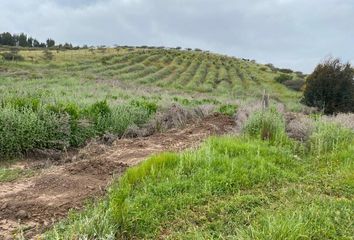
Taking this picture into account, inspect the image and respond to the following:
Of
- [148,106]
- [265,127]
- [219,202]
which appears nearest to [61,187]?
[219,202]

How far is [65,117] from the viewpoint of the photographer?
8562mm

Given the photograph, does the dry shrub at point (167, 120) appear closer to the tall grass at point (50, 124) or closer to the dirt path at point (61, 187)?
the tall grass at point (50, 124)

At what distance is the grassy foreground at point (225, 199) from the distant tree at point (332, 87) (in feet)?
47.5

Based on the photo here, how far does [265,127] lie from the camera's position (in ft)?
27.7

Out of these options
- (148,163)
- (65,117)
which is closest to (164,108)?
(65,117)

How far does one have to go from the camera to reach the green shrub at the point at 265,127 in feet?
27.0

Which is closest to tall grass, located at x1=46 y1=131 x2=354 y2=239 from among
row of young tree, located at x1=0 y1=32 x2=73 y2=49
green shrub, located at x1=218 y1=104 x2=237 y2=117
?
green shrub, located at x1=218 y1=104 x2=237 y2=117

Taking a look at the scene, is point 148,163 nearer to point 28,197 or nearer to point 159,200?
point 159,200

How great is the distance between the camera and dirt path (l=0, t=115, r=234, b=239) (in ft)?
14.7

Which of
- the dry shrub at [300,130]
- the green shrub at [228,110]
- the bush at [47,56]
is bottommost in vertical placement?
the green shrub at [228,110]

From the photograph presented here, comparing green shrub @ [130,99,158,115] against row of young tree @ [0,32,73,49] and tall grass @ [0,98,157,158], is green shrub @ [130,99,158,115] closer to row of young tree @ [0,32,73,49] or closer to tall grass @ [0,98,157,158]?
tall grass @ [0,98,157,158]

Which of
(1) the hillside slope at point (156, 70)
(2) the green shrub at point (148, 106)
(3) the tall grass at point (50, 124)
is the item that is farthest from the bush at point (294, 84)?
(3) the tall grass at point (50, 124)

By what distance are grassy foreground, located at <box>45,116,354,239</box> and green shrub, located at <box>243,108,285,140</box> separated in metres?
1.31

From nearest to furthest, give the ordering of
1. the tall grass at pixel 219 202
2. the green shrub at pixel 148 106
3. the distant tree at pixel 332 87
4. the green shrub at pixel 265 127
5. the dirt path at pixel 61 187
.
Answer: the tall grass at pixel 219 202
the dirt path at pixel 61 187
the green shrub at pixel 265 127
the green shrub at pixel 148 106
the distant tree at pixel 332 87
